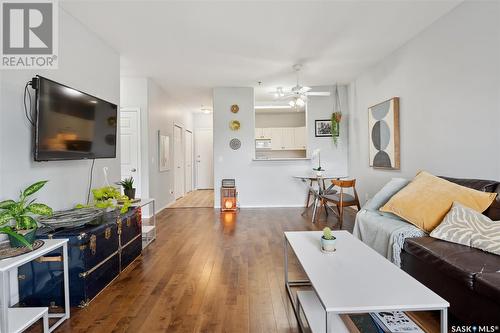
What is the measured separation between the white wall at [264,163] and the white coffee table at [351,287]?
380 cm

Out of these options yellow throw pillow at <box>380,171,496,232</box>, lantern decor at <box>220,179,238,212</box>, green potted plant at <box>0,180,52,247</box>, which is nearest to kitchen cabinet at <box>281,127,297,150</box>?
lantern decor at <box>220,179,238,212</box>

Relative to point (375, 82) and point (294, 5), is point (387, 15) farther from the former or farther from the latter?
point (375, 82)

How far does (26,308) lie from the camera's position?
62.6 inches

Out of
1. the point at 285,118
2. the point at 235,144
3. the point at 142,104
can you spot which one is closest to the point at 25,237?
the point at 142,104

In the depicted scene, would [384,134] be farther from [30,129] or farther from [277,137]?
[30,129]

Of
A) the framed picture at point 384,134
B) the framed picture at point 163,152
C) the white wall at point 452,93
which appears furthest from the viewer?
the framed picture at point 163,152

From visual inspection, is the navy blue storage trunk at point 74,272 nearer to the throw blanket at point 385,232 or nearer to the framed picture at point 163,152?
the throw blanket at point 385,232

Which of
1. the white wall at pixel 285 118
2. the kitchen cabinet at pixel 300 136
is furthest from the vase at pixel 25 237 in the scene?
the white wall at pixel 285 118

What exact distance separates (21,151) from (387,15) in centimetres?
389

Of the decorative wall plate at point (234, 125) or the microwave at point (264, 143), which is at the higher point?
the decorative wall plate at point (234, 125)

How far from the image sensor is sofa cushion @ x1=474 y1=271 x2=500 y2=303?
4.36 feet

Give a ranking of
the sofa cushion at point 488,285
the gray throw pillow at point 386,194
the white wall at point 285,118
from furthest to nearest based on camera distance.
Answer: the white wall at point 285,118
the gray throw pillow at point 386,194
the sofa cushion at point 488,285

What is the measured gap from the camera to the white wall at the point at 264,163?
582 cm

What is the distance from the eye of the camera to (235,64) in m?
4.34
